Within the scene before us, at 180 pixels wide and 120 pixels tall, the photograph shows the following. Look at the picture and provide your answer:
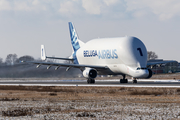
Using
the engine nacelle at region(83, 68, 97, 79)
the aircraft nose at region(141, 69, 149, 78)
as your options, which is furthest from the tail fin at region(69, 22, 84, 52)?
the aircraft nose at region(141, 69, 149, 78)

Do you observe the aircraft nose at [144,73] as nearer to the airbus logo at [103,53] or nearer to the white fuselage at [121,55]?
the white fuselage at [121,55]

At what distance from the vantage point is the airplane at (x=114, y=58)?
4406 cm

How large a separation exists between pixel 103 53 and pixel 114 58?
231 cm

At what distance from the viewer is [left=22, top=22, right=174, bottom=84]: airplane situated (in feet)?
145

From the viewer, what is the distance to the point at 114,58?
46062mm

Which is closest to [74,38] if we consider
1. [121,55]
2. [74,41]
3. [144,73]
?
[74,41]

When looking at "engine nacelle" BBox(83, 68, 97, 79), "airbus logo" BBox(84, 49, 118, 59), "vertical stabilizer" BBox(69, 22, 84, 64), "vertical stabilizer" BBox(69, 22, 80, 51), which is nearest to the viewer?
"engine nacelle" BBox(83, 68, 97, 79)

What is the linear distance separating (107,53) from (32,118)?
34773mm

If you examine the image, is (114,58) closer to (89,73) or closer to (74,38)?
(89,73)

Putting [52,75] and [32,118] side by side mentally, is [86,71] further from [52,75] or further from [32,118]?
[32,118]

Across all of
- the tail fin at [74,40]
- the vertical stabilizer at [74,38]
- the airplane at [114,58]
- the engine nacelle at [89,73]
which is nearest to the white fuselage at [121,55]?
the airplane at [114,58]

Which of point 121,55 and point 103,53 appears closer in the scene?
point 121,55

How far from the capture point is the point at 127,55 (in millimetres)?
44406

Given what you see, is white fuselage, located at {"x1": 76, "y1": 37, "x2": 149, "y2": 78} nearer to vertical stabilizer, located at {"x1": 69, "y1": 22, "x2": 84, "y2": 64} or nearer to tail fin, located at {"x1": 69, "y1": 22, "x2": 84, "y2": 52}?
vertical stabilizer, located at {"x1": 69, "y1": 22, "x2": 84, "y2": 64}
